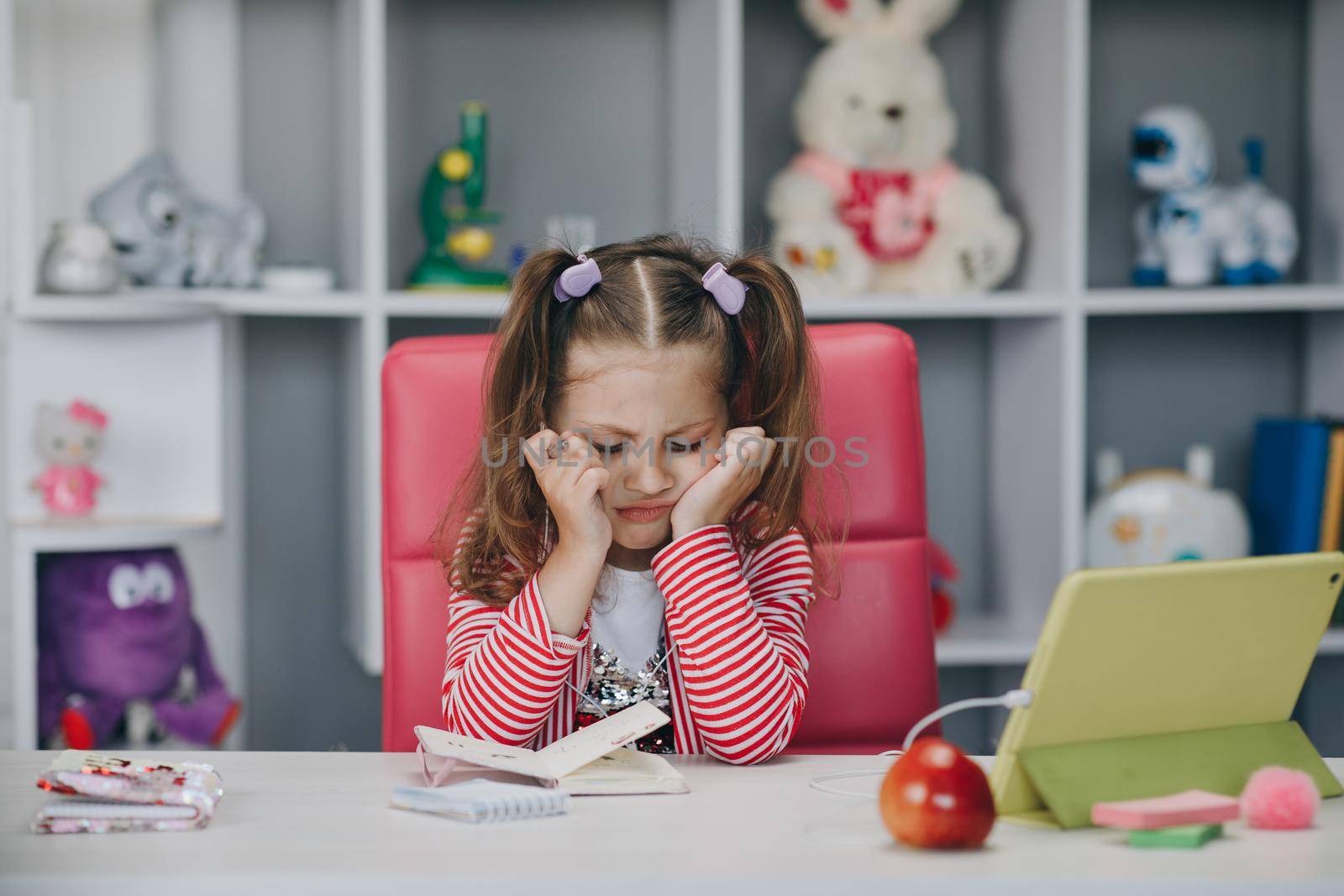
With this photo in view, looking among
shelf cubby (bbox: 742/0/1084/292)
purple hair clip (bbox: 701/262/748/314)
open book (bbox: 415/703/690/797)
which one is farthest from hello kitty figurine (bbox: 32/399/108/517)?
open book (bbox: 415/703/690/797)

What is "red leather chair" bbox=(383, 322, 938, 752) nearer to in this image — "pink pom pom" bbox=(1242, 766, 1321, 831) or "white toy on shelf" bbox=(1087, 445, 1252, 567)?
"pink pom pom" bbox=(1242, 766, 1321, 831)

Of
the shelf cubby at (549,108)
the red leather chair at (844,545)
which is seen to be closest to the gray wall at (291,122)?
the shelf cubby at (549,108)

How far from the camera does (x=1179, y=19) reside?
2.43 meters

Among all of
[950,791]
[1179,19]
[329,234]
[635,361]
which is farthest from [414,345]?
[1179,19]

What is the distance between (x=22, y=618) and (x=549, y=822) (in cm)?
136

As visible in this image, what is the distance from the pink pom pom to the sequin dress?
541 mm

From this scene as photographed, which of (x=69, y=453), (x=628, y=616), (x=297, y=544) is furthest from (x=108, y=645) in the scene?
(x=628, y=616)

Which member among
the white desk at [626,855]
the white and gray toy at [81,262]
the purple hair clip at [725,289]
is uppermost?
the white and gray toy at [81,262]

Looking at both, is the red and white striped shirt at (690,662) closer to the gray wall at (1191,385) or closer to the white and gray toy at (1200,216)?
the white and gray toy at (1200,216)

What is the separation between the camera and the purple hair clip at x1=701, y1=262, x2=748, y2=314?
1.24 m

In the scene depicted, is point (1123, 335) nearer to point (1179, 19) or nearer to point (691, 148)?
point (1179, 19)

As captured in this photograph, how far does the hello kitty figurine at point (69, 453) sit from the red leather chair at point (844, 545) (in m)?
0.90

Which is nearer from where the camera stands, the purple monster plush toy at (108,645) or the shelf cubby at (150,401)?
the purple monster plush toy at (108,645)

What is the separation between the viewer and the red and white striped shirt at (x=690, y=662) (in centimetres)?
111
